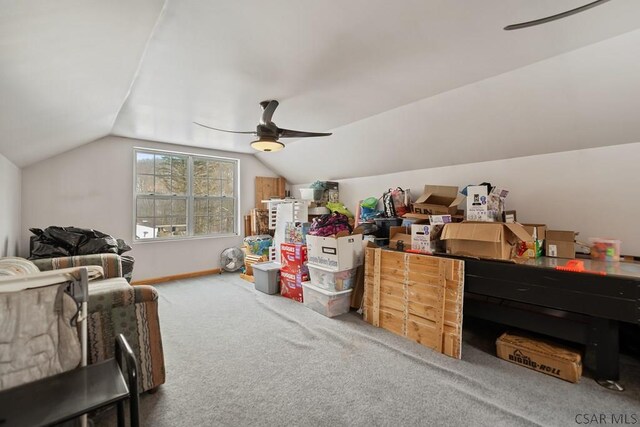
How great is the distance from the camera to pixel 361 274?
10.9ft

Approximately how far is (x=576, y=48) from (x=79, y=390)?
3.44 metres

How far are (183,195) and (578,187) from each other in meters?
5.39

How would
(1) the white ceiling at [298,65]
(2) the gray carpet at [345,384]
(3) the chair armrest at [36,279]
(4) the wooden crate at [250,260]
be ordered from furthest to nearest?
1. (4) the wooden crate at [250,260]
2. (2) the gray carpet at [345,384]
3. (1) the white ceiling at [298,65]
4. (3) the chair armrest at [36,279]

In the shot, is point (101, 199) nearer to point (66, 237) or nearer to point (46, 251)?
point (66, 237)

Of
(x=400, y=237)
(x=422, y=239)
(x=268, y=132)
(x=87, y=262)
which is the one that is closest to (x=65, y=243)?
(x=87, y=262)

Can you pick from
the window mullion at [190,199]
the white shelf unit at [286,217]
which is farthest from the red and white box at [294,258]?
the window mullion at [190,199]

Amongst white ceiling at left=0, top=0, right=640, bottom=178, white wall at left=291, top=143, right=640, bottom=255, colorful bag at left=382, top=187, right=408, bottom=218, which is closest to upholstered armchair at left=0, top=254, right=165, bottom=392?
white ceiling at left=0, top=0, right=640, bottom=178

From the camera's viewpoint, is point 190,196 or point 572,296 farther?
point 190,196

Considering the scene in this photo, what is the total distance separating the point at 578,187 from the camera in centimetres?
257

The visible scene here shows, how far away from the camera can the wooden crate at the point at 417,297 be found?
233cm

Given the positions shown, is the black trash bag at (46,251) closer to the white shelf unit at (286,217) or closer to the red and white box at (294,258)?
the red and white box at (294,258)

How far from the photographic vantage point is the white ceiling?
1.47 meters

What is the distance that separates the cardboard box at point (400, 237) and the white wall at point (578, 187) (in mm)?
991

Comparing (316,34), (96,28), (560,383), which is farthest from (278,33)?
(560,383)
